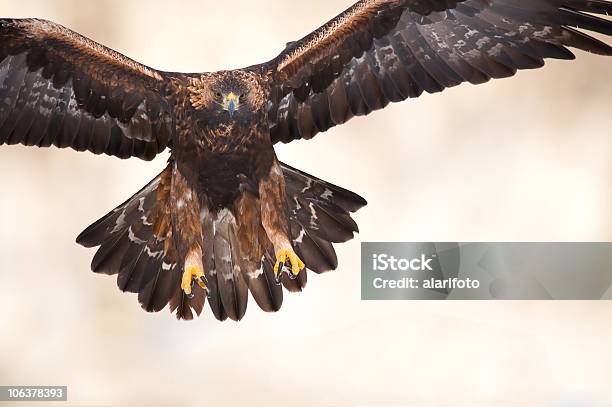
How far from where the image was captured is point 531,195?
17.9ft

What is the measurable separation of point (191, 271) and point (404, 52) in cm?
158

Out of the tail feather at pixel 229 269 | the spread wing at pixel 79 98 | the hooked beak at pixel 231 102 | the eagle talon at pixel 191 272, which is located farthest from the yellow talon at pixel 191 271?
the hooked beak at pixel 231 102

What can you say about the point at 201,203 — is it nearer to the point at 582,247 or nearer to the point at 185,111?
the point at 185,111

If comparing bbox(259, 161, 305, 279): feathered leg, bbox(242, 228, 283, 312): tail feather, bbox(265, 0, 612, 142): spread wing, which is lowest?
bbox(242, 228, 283, 312): tail feather

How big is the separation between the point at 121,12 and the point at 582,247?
3.14 metres

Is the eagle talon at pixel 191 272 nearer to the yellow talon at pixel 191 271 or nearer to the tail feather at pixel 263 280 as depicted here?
the yellow talon at pixel 191 271

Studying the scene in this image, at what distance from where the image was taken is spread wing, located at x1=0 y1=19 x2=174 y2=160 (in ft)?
14.8

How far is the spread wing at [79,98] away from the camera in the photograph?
451cm

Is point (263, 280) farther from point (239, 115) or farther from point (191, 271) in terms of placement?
point (239, 115)

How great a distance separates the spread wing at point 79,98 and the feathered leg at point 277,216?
1.98ft

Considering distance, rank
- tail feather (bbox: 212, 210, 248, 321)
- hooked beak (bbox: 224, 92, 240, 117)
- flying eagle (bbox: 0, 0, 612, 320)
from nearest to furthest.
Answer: hooked beak (bbox: 224, 92, 240, 117) < flying eagle (bbox: 0, 0, 612, 320) < tail feather (bbox: 212, 210, 248, 321)

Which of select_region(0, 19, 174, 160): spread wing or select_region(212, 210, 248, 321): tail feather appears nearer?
select_region(0, 19, 174, 160): spread wing

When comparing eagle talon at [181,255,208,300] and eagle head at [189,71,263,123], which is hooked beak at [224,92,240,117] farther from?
eagle talon at [181,255,208,300]

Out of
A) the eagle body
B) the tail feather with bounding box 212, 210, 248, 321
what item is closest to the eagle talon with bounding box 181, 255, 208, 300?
the tail feather with bounding box 212, 210, 248, 321
